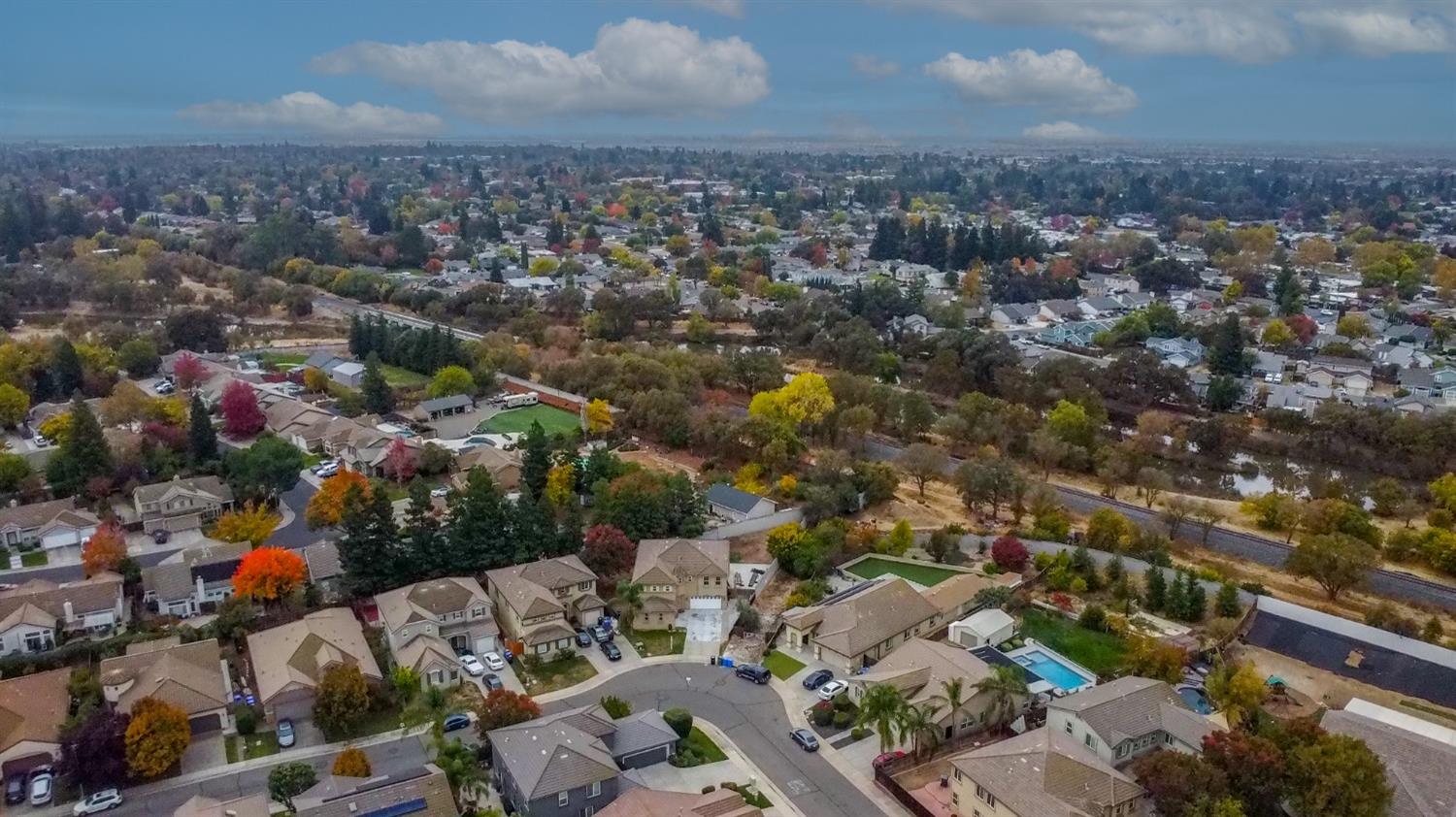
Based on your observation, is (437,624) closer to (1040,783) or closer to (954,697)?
(954,697)

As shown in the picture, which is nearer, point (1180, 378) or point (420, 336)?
point (1180, 378)

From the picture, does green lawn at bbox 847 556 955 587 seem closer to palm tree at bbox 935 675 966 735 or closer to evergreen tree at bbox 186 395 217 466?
palm tree at bbox 935 675 966 735

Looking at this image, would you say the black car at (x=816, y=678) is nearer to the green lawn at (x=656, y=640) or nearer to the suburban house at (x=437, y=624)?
the green lawn at (x=656, y=640)

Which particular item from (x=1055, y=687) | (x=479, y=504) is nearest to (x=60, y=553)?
(x=479, y=504)

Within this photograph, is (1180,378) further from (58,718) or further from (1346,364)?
(58,718)

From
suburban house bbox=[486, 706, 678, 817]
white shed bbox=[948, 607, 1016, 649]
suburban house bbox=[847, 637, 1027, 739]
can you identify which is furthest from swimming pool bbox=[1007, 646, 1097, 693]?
suburban house bbox=[486, 706, 678, 817]

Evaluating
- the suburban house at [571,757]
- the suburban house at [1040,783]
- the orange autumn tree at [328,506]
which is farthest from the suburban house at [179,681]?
the suburban house at [1040,783]
